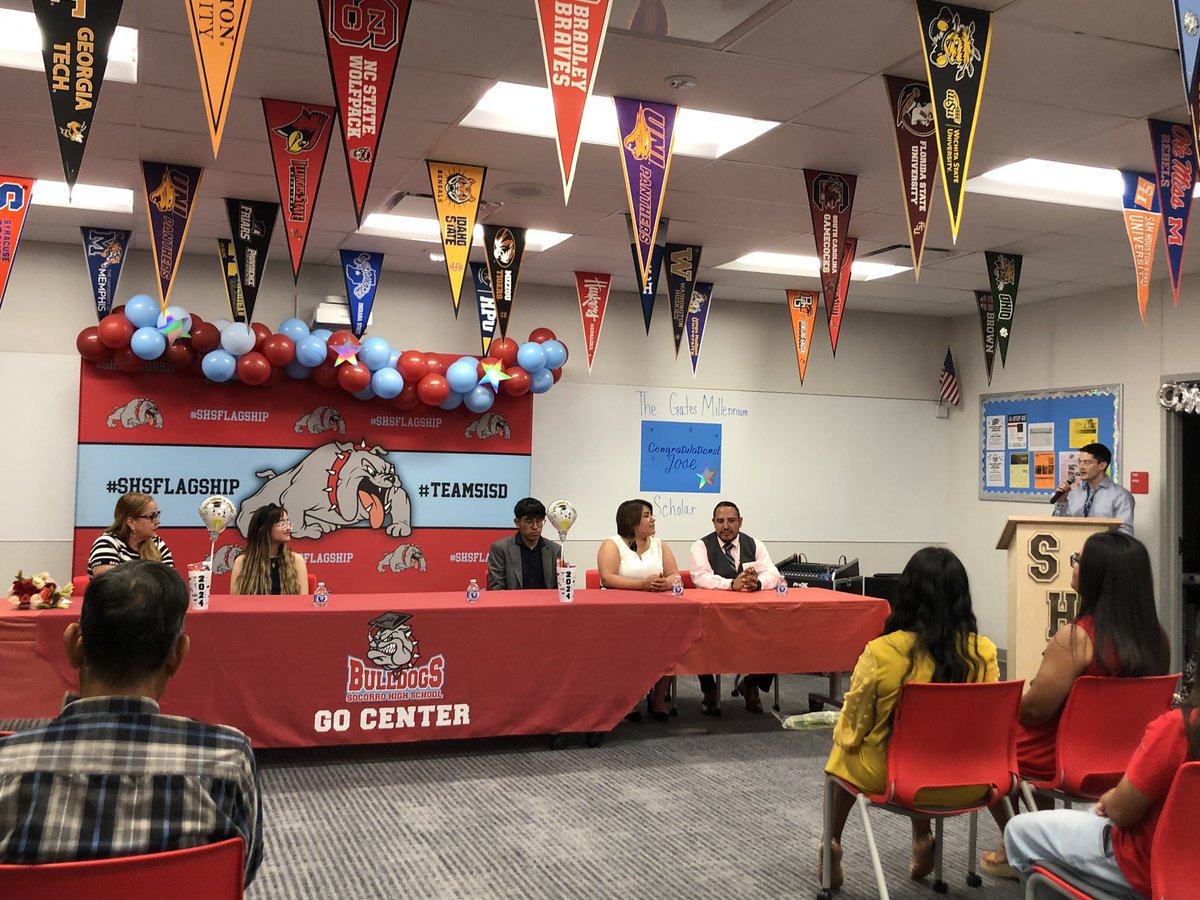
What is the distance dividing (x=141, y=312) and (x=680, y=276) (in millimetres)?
3547

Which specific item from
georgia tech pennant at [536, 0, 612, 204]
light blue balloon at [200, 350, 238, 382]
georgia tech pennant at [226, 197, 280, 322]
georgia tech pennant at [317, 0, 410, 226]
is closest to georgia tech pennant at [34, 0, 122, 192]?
georgia tech pennant at [317, 0, 410, 226]

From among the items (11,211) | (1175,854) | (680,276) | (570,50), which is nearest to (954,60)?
(570,50)

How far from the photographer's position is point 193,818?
1.75m

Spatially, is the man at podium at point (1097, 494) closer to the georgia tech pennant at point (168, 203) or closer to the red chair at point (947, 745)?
the red chair at point (947, 745)

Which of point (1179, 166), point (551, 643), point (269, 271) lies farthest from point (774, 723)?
point (269, 271)

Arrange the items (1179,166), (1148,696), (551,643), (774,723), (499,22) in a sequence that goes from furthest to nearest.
→ (774,723), (551,643), (1179,166), (499,22), (1148,696)

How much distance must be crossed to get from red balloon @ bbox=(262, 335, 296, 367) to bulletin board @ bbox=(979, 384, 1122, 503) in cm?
597

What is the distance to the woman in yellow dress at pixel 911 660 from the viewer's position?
3.22 metres

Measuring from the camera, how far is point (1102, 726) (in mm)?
3311

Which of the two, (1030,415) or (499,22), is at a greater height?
(499,22)

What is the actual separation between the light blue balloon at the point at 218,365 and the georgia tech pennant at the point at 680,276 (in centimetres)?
300

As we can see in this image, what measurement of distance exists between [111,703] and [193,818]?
9.2 inches

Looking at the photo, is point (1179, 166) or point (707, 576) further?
point (707, 576)

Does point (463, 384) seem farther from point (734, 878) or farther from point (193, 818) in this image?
point (193, 818)
